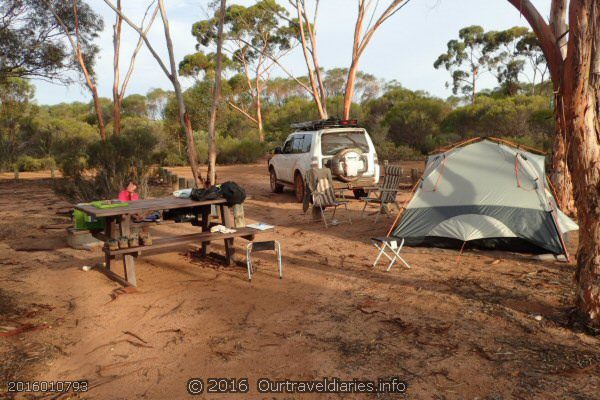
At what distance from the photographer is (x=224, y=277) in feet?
20.5

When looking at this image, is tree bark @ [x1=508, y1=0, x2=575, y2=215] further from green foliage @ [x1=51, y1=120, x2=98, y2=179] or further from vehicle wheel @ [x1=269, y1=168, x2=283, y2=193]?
green foliage @ [x1=51, y1=120, x2=98, y2=179]

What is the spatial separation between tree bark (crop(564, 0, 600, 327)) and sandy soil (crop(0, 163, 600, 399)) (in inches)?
15.7

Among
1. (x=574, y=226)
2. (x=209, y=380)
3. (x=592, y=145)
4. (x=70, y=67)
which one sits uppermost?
(x=70, y=67)

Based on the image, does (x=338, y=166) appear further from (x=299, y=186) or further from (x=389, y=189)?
(x=389, y=189)

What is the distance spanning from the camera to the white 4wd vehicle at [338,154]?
11008 mm

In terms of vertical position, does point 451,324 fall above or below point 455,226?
below

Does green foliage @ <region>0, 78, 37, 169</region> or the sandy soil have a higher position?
green foliage @ <region>0, 78, 37, 169</region>

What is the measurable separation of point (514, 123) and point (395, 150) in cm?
596

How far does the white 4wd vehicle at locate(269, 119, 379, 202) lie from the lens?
36.1 feet

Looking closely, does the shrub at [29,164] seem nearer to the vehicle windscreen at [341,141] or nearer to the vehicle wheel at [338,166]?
the vehicle windscreen at [341,141]

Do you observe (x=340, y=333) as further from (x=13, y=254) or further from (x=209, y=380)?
(x=13, y=254)

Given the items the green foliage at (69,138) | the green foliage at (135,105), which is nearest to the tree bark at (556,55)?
the green foliage at (69,138)

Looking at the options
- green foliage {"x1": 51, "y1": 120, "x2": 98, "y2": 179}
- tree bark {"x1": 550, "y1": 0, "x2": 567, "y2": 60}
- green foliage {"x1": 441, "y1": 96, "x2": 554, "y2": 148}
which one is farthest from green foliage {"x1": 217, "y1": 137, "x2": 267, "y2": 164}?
tree bark {"x1": 550, "y1": 0, "x2": 567, "y2": 60}

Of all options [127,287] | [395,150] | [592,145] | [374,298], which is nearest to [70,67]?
[395,150]
